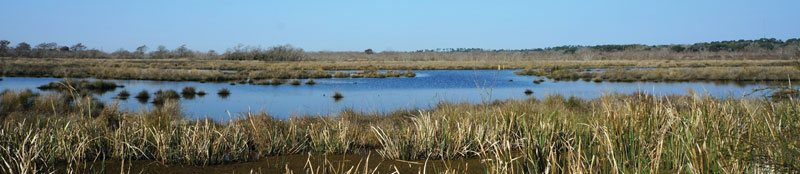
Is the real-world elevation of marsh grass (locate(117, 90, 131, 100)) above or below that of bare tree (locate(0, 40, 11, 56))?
below

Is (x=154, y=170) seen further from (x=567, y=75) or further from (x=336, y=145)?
(x=567, y=75)

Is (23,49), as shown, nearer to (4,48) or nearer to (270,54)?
(4,48)

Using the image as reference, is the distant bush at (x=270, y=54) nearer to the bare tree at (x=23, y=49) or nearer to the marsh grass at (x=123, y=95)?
the bare tree at (x=23, y=49)

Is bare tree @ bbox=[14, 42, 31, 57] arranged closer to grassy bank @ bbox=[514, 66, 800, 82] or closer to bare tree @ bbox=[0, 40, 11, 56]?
bare tree @ bbox=[0, 40, 11, 56]

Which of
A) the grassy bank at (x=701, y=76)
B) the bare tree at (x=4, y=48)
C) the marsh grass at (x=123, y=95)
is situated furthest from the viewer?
the bare tree at (x=4, y=48)

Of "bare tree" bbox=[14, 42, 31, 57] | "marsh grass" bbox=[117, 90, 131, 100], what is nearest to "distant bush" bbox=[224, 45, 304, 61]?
"bare tree" bbox=[14, 42, 31, 57]

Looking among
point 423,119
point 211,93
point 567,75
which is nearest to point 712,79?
point 567,75

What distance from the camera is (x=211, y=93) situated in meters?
22.3

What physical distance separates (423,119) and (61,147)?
3.61 m

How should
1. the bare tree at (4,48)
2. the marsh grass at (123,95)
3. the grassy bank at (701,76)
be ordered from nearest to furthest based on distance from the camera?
the marsh grass at (123,95), the grassy bank at (701,76), the bare tree at (4,48)

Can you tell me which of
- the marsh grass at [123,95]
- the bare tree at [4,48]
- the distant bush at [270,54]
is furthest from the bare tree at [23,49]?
the marsh grass at [123,95]

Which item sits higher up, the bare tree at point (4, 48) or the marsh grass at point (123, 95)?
the bare tree at point (4, 48)

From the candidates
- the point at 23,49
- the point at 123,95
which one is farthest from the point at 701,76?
the point at 23,49

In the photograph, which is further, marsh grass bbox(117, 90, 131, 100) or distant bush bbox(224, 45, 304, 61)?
distant bush bbox(224, 45, 304, 61)
